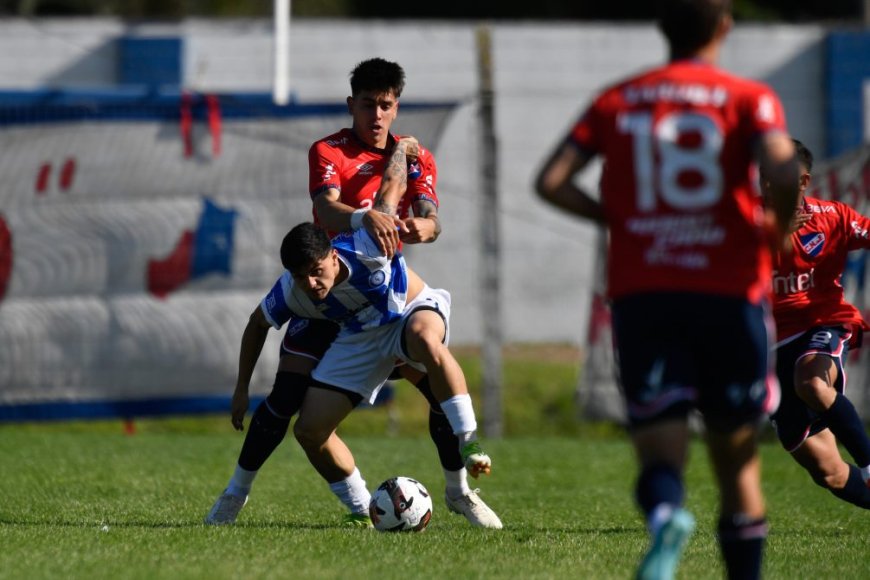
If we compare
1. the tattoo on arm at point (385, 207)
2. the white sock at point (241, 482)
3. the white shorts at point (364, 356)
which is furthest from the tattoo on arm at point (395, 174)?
the white sock at point (241, 482)

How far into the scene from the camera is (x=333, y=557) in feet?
18.4

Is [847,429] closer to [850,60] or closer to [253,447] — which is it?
[253,447]

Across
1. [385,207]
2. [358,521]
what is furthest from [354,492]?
[385,207]

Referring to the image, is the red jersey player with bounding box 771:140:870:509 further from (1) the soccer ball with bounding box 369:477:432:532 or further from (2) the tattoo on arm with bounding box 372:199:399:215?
(2) the tattoo on arm with bounding box 372:199:399:215

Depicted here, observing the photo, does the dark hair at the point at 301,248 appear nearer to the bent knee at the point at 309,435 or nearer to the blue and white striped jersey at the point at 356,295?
the blue and white striped jersey at the point at 356,295

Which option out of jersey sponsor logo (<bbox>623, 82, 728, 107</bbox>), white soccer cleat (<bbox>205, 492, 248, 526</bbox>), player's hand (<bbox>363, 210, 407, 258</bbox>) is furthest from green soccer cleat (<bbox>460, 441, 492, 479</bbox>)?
jersey sponsor logo (<bbox>623, 82, 728, 107</bbox>)

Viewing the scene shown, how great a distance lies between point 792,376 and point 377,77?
2.50m

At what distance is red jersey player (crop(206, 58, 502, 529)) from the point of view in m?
6.61

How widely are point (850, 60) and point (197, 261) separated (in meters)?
9.39

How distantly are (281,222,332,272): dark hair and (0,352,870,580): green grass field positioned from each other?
121 centimetres

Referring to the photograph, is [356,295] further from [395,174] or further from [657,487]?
[657,487]

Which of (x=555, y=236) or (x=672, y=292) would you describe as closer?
(x=672, y=292)

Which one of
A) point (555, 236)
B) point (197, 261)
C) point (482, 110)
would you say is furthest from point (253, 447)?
point (555, 236)

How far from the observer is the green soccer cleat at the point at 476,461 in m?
6.09
